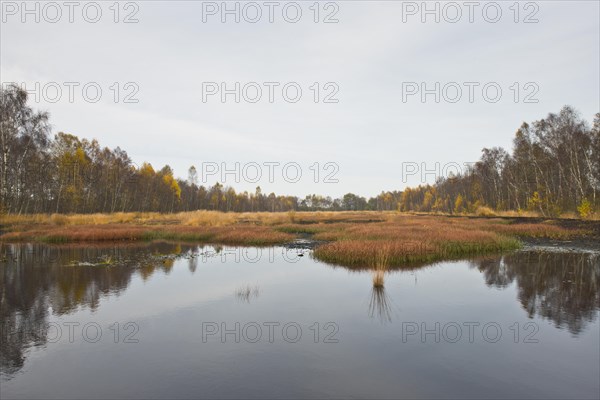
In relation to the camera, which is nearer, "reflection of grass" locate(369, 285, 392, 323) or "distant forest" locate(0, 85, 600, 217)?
"reflection of grass" locate(369, 285, 392, 323)

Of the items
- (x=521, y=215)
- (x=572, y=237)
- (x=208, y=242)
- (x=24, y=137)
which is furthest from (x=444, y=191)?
(x=24, y=137)

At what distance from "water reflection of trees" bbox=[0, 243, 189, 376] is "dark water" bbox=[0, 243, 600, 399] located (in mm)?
68

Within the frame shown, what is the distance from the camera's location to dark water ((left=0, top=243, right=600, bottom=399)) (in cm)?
536

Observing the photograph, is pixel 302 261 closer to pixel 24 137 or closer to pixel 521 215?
pixel 24 137

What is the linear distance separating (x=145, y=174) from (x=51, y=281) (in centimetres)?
6215

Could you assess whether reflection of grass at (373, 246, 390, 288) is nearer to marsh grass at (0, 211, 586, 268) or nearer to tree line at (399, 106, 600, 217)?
marsh grass at (0, 211, 586, 268)

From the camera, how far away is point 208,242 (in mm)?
26672

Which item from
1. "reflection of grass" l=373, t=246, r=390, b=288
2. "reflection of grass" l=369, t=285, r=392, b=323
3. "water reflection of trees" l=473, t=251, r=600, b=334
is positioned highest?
"reflection of grass" l=373, t=246, r=390, b=288

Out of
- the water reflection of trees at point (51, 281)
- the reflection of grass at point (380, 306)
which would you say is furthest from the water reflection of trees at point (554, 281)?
the water reflection of trees at point (51, 281)

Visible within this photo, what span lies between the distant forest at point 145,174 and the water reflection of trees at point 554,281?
24.5 m

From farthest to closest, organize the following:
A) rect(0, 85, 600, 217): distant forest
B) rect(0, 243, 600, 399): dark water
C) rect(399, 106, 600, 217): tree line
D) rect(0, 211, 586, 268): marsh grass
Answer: rect(399, 106, 600, 217): tree line
rect(0, 85, 600, 217): distant forest
rect(0, 211, 586, 268): marsh grass
rect(0, 243, 600, 399): dark water

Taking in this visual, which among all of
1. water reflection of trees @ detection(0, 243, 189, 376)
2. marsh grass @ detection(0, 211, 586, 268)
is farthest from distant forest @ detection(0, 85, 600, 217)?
water reflection of trees @ detection(0, 243, 189, 376)

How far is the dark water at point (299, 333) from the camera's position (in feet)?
17.6

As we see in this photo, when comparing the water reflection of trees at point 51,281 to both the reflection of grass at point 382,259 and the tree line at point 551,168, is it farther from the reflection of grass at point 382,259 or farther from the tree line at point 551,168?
the tree line at point 551,168
